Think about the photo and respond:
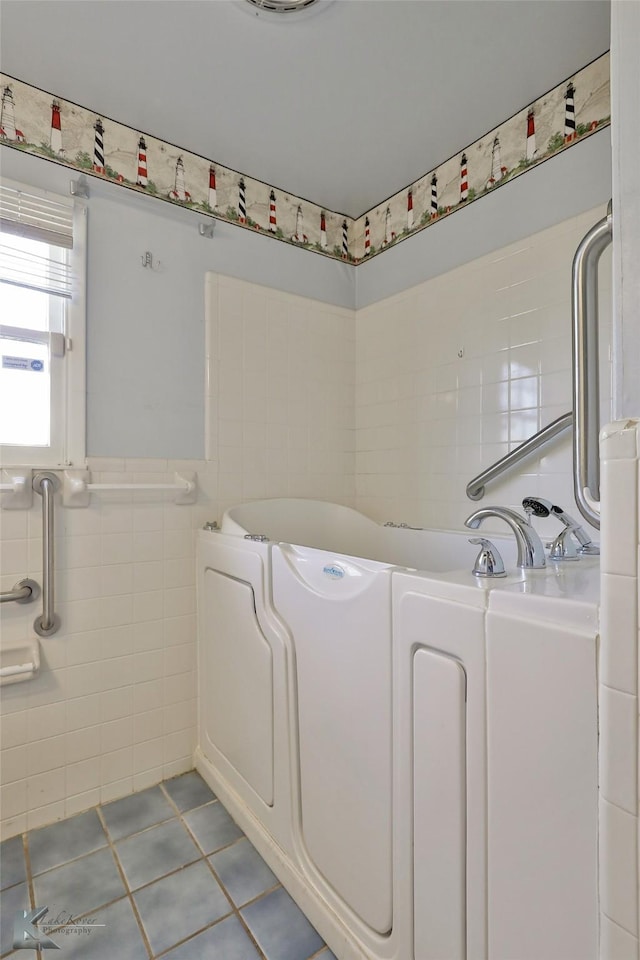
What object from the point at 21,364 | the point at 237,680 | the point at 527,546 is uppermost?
the point at 21,364

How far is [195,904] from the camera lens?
4.16 ft

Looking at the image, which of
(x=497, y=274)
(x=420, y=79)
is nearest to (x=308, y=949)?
(x=497, y=274)

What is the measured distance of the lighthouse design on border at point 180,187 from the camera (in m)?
1.95

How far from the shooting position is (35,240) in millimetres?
1644

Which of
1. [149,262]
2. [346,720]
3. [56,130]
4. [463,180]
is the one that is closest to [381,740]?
[346,720]

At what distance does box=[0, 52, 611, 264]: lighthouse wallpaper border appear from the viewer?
162cm

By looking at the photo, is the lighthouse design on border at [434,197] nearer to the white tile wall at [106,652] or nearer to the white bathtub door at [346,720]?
the white tile wall at [106,652]

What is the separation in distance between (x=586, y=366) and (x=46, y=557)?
1639 millimetres

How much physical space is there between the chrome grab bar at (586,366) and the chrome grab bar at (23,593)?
1.62 meters

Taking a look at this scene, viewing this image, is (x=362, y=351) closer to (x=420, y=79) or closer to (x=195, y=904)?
(x=420, y=79)

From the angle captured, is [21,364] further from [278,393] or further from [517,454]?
[517,454]

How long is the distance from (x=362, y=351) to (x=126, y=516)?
1410mm

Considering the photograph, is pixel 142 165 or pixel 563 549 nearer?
pixel 563 549

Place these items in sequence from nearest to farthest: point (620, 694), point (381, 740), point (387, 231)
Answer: point (620, 694) → point (381, 740) → point (387, 231)
